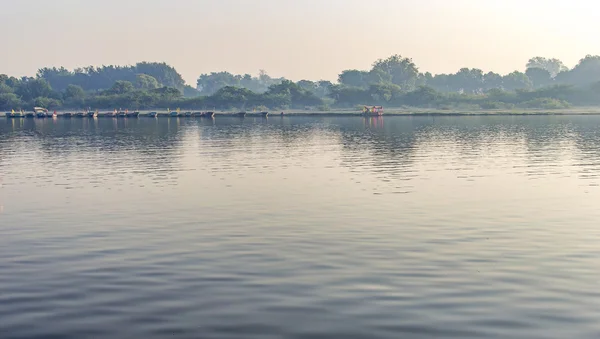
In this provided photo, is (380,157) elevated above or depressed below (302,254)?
above

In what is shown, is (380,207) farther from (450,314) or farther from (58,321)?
(58,321)

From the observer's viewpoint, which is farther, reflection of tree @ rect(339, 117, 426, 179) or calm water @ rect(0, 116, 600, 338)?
reflection of tree @ rect(339, 117, 426, 179)

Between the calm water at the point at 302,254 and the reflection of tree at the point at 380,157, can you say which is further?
the reflection of tree at the point at 380,157

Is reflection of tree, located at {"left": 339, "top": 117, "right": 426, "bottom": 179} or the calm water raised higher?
reflection of tree, located at {"left": 339, "top": 117, "right": 426, "bottom": 179}

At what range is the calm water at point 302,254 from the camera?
16.9 meters

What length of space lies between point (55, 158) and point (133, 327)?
51758 mm

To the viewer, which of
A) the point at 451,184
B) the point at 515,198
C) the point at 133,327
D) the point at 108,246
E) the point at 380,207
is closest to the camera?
the point at 133,327

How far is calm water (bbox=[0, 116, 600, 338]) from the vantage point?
16.9m

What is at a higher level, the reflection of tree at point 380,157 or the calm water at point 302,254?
the reflection of tree at point 380,157

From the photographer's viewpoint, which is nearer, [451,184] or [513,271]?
[513,271]

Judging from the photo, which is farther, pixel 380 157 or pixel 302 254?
pixel 380 157

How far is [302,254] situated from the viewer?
23828mm

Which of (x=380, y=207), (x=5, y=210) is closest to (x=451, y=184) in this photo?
(x=380, y=207)

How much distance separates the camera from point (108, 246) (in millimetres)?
25531
